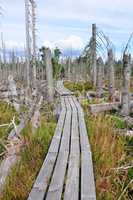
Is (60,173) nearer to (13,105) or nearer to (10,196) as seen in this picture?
(10,196)

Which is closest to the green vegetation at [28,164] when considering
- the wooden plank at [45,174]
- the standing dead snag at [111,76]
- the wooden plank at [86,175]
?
the wooden plank at [45,174]

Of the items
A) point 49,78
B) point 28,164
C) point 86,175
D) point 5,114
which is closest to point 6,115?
point 5,114

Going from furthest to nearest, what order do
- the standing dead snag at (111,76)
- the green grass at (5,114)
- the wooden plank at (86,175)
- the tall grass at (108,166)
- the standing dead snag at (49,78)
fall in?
the standing dead snag at (111,76), the standing dead snag at (49,78), the green grass at (5,114), the tall grass at (108,166), the wooden plank at (86,175)

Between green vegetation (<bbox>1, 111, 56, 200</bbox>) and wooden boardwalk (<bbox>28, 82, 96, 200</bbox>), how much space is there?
0.76 ft

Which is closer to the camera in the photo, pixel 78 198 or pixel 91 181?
pixel 78 198

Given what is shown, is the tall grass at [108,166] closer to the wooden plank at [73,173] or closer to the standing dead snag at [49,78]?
the wooden plank at [73,173]

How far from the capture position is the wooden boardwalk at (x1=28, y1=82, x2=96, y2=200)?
4.12m

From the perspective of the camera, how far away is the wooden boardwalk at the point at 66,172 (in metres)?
4.12

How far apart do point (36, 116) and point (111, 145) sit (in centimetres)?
301

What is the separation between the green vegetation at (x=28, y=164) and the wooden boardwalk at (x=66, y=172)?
23 cm

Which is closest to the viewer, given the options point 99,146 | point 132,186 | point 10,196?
point 10,196

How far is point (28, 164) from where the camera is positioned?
5.91m

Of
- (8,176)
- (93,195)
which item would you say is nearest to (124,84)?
(8,176)

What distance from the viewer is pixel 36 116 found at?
31.4 feet
